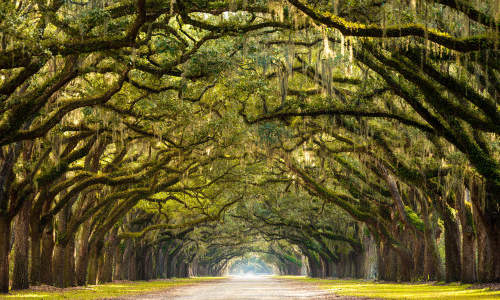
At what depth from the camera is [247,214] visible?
4919 cm

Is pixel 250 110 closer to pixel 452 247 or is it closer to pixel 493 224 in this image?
pixel 493 224

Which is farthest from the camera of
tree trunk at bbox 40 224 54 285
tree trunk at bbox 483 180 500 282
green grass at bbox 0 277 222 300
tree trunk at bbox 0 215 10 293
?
tree trunk at bbox 40 224 54 285

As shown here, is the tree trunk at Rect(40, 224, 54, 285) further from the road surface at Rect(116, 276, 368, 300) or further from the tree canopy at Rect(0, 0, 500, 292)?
the road surface at Rect(116, 276, 368, 300)

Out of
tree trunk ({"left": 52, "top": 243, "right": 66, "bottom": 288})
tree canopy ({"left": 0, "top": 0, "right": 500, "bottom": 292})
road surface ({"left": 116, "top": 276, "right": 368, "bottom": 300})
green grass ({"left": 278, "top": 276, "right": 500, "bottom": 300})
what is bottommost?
road surface ({"left": 116, "top": 276, "right": 368, "bottom": 300})

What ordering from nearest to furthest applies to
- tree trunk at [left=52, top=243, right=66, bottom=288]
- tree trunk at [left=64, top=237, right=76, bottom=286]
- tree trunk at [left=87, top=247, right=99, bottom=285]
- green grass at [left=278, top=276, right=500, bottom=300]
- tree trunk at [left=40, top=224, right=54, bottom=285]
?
1. green grass at [left=278, top=276, right=500, bottom=300]
2. tree trunk at [left=40, top=224, right=54, bottom=285]
3. tree trunk at [left=52, top=243, right=66, bottom=288]
4. tree trunk at [left=64, top=237, right=76, bottom=286]
5. tree trunk at [left=87, top=247, right=99, bottom=285]

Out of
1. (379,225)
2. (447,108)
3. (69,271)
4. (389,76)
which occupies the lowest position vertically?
(69,271)

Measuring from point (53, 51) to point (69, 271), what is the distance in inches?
766

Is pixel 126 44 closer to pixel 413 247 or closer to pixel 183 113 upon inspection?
pixel 183 113

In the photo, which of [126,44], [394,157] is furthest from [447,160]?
[126,44]

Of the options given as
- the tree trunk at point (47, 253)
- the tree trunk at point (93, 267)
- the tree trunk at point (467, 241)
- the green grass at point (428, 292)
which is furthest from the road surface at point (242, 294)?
the tree trunk at point (93, 267)

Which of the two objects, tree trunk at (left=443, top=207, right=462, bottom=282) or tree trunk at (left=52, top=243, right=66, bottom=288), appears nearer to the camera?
tree trunk at (left=443, top=207, right=462, bottom=282)

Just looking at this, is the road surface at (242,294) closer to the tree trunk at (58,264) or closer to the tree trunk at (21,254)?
the tree trunk at (58,264)

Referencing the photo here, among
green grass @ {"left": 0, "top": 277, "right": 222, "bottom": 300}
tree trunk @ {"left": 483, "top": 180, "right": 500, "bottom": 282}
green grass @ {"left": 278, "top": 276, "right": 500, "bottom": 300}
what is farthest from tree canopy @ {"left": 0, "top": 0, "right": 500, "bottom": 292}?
green grass @ {"left": 278, "top": 276, "right": 500, "bottom": 300}

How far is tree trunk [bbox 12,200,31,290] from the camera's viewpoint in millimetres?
21766
